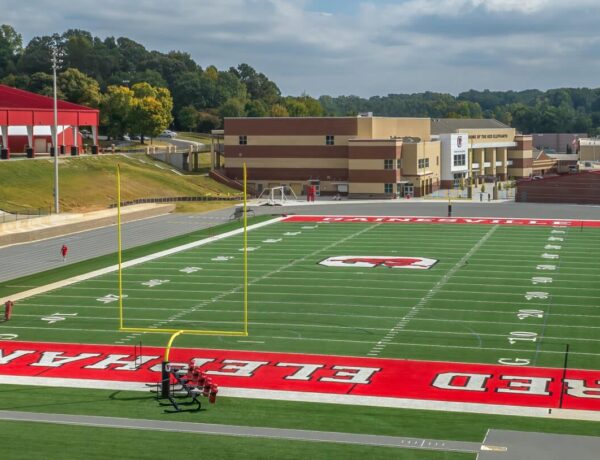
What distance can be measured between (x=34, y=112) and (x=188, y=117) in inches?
2667

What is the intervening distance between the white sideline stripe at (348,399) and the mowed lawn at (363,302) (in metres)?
4.57

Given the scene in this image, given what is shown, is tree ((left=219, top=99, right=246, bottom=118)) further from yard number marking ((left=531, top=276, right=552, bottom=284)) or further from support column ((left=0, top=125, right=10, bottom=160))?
yard number marking ((left=531, top=276, right=552, bottom=284))

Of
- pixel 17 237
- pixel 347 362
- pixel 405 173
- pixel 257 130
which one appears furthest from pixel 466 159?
pixel 347 362

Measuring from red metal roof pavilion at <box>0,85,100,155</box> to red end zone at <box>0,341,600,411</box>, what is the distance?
177ft

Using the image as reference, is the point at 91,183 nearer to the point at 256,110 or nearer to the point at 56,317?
the point at 56,317

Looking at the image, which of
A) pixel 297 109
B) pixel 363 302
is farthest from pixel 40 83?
pixel 363 302

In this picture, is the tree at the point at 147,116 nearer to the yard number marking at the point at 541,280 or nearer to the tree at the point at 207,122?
the tree at the point at 207,122

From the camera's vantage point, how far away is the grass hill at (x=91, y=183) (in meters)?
71.6

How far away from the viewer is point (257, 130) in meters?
93.4

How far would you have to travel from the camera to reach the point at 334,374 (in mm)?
27094

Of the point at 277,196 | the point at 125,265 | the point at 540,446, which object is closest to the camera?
the point at 540,446

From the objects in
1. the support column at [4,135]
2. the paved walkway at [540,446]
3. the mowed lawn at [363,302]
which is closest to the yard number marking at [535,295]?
the mowed lawn at [363,302]

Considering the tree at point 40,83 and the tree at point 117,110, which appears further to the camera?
the tree at point 40,83

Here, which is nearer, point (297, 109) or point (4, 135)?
point (4, 135)
